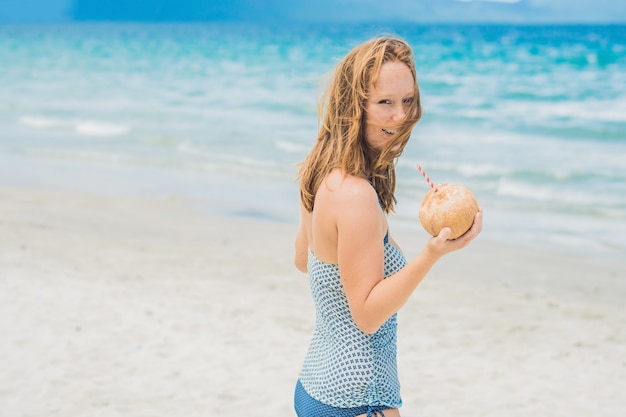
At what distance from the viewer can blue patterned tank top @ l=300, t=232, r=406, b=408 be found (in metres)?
2.38

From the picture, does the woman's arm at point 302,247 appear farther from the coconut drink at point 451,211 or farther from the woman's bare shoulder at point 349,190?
the coconut drink at point 451,211

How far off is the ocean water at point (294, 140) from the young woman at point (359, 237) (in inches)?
8.5

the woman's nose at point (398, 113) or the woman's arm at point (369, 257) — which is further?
the woman's nose at point (398, 113)

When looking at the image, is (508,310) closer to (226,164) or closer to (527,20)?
(226,164)

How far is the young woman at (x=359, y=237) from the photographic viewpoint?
2.16 meters

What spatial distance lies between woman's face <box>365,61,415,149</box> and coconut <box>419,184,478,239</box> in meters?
0.24

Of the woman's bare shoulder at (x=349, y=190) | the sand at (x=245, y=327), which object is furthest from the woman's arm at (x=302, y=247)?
the sand at (x=245, y=327)

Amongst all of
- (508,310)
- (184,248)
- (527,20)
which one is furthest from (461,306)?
(527,20)

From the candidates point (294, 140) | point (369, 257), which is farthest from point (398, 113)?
point (294, 140)

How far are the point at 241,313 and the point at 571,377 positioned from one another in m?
2.33

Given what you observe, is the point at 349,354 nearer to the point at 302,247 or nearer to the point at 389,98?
the point at 302,247

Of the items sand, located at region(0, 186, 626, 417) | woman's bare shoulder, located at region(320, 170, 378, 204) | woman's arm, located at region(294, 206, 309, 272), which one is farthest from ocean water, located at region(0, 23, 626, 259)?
sand, located at region(0, 186, 626, 417)

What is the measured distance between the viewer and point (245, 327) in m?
5.96

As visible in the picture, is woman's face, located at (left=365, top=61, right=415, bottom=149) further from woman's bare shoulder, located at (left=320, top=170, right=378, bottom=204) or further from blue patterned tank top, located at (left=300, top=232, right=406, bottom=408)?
blue patterned tank top, located at (left=300, top=232, right=406, bottom=408)
